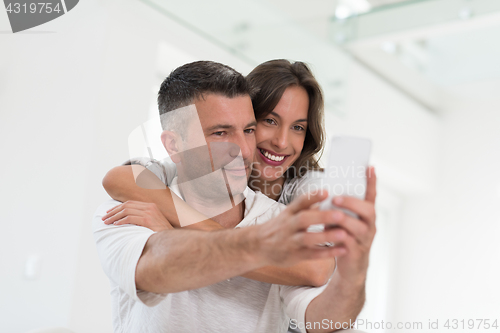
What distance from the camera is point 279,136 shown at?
1.65 m

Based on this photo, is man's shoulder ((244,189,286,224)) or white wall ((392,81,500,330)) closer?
man's shoulder ((244,189,286,224))

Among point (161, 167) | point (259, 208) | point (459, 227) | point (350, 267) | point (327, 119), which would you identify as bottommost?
point (459, 227)

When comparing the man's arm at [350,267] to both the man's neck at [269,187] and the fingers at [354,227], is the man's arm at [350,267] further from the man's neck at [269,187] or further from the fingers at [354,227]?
the man's neck at [269,187]

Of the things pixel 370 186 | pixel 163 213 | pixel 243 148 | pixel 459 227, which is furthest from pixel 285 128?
pixel 459 227

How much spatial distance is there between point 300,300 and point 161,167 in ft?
1.88

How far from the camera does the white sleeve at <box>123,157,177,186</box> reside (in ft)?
4.59

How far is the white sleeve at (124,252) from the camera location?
94 centimetres

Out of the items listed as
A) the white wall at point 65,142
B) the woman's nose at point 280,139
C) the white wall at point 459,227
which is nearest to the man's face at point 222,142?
the woman's nose at point 280,139

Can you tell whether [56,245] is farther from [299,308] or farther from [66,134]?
[299,308]

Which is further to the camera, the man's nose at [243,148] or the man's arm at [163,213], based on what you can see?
the man's nose at [243,148]

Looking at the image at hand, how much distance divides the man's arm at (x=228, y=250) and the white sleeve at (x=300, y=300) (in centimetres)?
33

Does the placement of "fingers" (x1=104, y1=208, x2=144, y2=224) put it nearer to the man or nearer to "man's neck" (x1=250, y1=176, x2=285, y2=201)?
the man

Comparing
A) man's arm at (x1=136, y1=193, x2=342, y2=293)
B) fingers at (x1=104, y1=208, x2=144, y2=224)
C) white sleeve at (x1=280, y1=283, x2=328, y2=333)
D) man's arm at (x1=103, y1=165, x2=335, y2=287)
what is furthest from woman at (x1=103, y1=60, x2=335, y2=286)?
man's arm at (x1=136, y1=193, x2=342, y2=293)

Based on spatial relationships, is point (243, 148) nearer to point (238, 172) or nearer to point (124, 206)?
point (238, 172)
